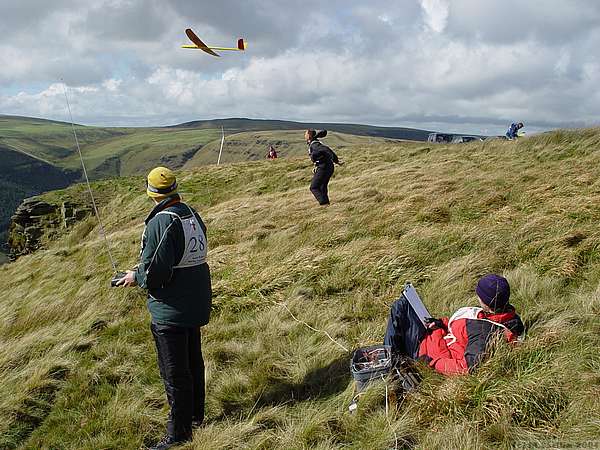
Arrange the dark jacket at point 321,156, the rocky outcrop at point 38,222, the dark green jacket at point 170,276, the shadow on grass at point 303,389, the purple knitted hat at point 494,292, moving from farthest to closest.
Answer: the rocky outcrop at point 38,222, the dark jacket at point 321,156, the shadow on grass at point 303,389, the purple knitted hat at point 494,292, the dark green jacket at point 170,276

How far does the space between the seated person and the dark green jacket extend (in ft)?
5.91

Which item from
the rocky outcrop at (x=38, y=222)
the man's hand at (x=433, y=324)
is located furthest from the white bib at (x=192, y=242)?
the rocky outcrop at (x=38, y=222)

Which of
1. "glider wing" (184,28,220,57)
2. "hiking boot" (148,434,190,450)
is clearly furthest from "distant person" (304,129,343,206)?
"hiking boot" (148,434,190,450)

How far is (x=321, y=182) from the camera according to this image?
1172 cm

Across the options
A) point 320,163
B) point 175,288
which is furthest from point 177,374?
point 320,163

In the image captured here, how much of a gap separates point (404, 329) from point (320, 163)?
7636mm

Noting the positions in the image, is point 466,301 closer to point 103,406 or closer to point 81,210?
point 103,406

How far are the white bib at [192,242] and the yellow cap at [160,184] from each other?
233 millimetres

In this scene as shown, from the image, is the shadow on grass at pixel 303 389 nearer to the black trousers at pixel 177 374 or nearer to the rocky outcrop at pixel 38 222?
the black trousers at pixel 177 374

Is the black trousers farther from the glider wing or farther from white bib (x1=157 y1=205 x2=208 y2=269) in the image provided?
the glider wing

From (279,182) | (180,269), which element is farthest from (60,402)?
(279,182)

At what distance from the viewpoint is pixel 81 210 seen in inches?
890

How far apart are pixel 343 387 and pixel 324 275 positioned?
2.86 metres

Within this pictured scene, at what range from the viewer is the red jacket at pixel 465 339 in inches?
150
